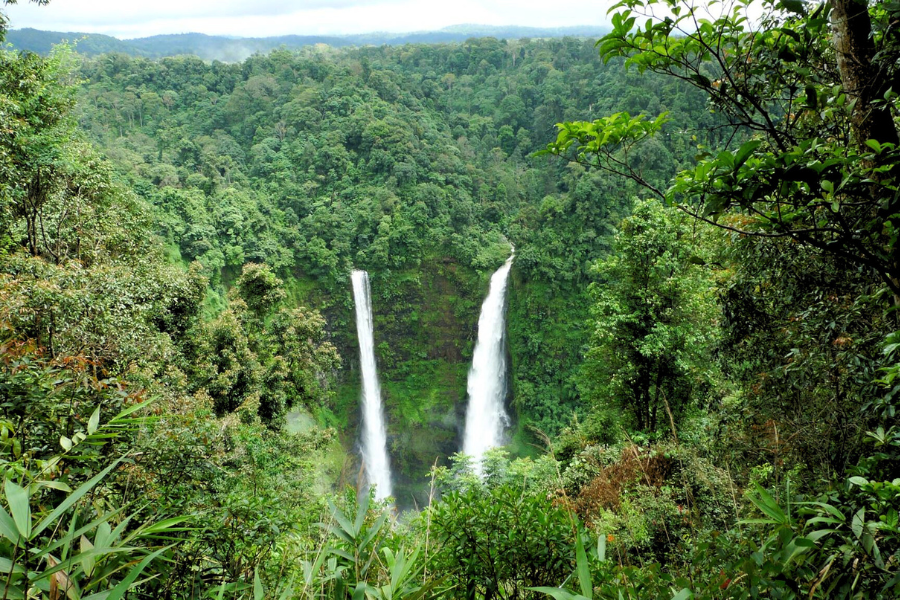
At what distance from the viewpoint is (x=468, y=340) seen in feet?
82.5

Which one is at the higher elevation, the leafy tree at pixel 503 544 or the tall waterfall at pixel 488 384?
the leafy tree at pixel 503 544

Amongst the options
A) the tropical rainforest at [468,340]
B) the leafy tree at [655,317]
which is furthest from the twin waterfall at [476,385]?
the leafy tree at [655,317]

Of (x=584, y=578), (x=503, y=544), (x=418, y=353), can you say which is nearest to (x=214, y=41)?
(x=418, y=353)

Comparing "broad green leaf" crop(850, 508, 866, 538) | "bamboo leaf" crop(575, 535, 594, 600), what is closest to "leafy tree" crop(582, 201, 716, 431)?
"broad green leaf" crop(850, 508, 866, 538)

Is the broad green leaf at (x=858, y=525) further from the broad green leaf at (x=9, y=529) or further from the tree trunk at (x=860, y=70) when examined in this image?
the broad green leaf at (x=9, y=529)

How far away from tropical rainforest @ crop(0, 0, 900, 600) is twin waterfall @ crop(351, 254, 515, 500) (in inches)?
23.7

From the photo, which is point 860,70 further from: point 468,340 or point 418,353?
point 418,353

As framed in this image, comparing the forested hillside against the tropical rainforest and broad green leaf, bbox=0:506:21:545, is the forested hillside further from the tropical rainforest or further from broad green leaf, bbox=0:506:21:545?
broad green leaf, bbox=0:506:21:545

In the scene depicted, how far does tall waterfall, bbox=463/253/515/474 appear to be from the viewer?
23188 mm

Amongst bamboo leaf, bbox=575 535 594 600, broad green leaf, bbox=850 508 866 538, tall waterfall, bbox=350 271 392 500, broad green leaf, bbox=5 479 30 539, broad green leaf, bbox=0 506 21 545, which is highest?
broad green leaf, bbox=5 479 30 539

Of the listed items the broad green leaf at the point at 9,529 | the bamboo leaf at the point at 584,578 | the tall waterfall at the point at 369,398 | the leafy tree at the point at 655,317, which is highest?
the broad green leaf at the point at 9,529

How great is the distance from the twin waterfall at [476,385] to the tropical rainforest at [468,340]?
60 cm

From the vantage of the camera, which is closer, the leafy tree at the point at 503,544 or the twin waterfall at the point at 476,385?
the leafy tree at the point at 503,544

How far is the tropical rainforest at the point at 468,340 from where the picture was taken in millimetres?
1431
